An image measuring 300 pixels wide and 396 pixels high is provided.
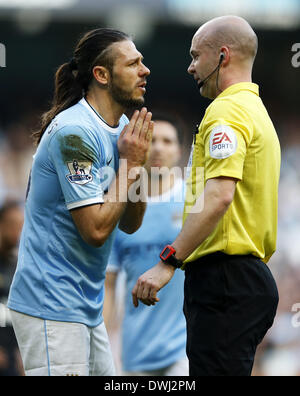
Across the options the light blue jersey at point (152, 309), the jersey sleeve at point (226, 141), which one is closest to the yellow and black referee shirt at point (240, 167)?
the jersey sleeve at point (226, 141)

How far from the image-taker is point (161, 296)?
5023 mm

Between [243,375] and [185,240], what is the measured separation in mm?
698

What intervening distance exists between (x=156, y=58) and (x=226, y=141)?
44.2 feet

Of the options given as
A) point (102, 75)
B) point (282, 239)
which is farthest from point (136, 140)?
point (282, 239)

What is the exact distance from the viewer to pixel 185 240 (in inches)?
126

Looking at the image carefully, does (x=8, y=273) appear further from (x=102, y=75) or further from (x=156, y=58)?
(x=156, y=58)

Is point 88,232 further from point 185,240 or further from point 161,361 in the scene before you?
point 161,361

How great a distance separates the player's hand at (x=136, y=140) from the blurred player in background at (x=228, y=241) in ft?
0.89

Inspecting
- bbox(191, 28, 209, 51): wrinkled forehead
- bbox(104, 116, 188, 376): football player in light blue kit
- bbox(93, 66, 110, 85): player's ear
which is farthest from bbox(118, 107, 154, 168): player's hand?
bbox(104, 116, 188, 376): football player in light blue kit

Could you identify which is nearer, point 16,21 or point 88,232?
point 88,232

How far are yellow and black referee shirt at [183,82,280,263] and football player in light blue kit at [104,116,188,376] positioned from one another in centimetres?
163

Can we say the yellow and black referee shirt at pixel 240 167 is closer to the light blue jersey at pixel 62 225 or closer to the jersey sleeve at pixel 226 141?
the jersey sleeve at pixel 226 141

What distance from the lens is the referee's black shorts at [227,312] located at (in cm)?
323

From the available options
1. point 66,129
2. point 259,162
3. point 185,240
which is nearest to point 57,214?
point 66,129
